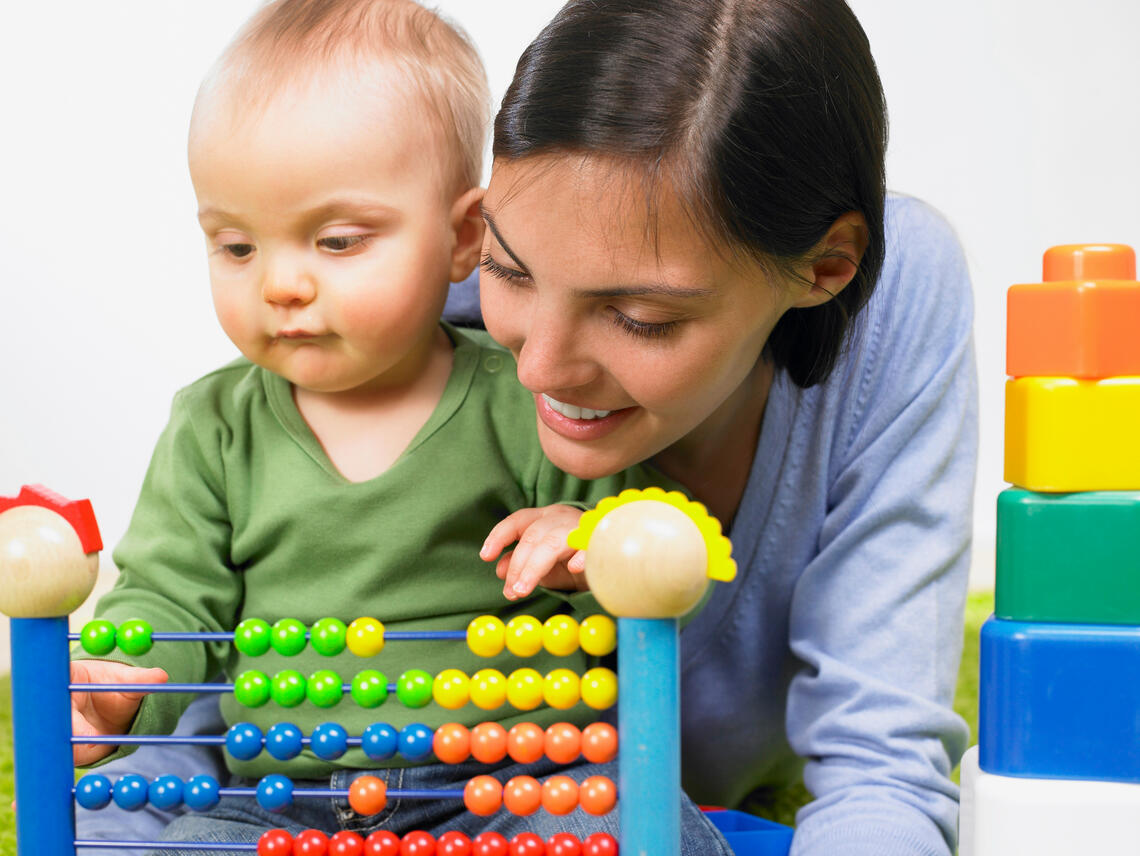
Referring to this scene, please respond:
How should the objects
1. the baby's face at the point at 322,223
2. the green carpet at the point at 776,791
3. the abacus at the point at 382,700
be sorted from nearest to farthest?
the abacus at the point at 382,700
the baby's face at the point at 322,223
the green carpet at the point at 776,791

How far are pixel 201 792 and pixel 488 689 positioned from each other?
0.80 feet

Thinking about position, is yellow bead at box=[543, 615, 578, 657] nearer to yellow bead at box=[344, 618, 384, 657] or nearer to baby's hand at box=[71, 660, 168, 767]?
yellow bead at box=[344, 618, 384, 657]

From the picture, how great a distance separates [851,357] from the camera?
125cm

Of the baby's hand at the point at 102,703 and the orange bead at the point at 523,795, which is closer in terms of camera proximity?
the orange bead at the point at 523,795

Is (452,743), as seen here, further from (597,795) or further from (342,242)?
(342,242)

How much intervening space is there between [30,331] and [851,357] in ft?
7.35

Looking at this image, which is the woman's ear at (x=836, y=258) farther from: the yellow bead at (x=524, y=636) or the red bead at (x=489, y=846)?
the red bead at (x=489, y=846)

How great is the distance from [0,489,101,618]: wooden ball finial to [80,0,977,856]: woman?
1.13ft

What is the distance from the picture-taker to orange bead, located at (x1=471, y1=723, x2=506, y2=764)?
0.92 metres

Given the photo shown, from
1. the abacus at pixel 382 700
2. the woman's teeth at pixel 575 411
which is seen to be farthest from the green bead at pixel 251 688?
the woman's teeth at pixel 575 411

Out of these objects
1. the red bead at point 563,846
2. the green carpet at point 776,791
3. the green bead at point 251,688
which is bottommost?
Result: the green carpet at point 776,791

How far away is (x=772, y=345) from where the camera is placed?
3.85ft

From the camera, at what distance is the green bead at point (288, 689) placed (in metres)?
0.98

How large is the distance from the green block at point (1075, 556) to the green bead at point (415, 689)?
423 mm
